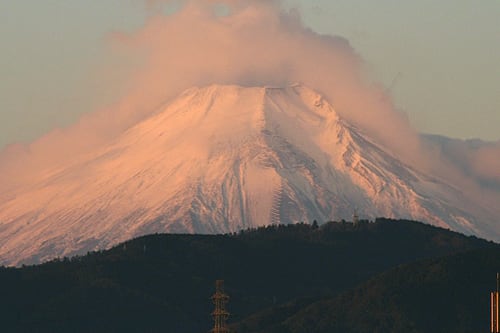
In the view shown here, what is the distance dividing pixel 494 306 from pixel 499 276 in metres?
6.38

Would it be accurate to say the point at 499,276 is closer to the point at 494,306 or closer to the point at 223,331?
the point at 494,306

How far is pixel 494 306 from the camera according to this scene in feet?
267

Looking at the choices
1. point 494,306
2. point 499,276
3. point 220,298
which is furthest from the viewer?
Answer: point 220,298

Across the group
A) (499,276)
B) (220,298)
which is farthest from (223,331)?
(499,276)

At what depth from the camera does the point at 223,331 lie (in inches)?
3743

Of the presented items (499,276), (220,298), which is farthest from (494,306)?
(220,298)

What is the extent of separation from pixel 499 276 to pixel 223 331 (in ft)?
46.3

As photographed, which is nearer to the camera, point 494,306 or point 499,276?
point 494,306

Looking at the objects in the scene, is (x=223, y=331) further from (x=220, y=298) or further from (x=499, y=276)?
(x=499, y=276)

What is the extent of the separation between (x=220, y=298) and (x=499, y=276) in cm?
1342

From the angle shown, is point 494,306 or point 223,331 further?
point 223,331

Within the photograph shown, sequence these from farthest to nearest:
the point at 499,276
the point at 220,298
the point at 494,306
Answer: the point at 220,298 → the point at 499,276 → the point at 494,306

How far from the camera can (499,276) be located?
8762 centimetres

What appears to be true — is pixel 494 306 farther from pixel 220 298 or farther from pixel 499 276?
pixel 220 298
